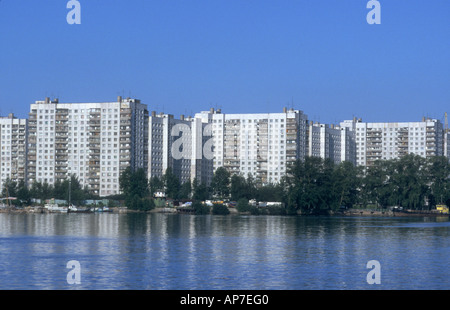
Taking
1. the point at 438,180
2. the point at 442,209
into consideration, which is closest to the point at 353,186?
the point at 438,180

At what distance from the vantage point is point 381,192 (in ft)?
587

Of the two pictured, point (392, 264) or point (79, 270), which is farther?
point (392, 264)

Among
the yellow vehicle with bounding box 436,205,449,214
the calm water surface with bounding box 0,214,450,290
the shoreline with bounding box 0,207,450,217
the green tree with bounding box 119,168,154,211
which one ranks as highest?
the green tree with bounding box 119,168,154,211

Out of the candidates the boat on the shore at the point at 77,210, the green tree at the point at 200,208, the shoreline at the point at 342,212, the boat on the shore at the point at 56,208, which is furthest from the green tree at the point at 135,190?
the boat on the shore at the point at 56,208

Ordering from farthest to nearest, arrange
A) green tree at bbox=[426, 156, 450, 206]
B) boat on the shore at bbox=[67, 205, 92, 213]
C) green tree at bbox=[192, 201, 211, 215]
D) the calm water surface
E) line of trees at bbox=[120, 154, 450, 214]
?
boat on the shore at bbox=[67, 205, 92, 213], green tree at bbox=[192, 201, 211, 215], green tree at bbox=[426, 156, 450, 206], line of trees at bbox=[120, 154, 450, 214], the calm water surface

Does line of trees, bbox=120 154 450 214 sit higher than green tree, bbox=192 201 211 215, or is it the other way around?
line of trees, bbox=120 154 450 214

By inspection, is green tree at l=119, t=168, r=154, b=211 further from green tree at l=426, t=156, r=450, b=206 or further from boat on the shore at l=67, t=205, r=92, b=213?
green tree at l=426, t=156, r=450, b=206

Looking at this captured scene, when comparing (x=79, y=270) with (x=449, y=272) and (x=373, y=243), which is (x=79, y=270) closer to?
(x=449, y=272)

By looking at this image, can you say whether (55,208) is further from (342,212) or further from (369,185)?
(369,185)

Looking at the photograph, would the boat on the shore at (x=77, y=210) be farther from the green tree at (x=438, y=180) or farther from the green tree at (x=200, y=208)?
the green tree at (x=438, y=180)

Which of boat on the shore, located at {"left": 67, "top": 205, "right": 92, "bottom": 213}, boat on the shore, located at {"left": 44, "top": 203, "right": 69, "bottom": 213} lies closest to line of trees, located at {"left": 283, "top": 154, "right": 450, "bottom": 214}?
boat on the shore, located at {"left": 67, "top": 205, "right": 92, "bottom": 213}
